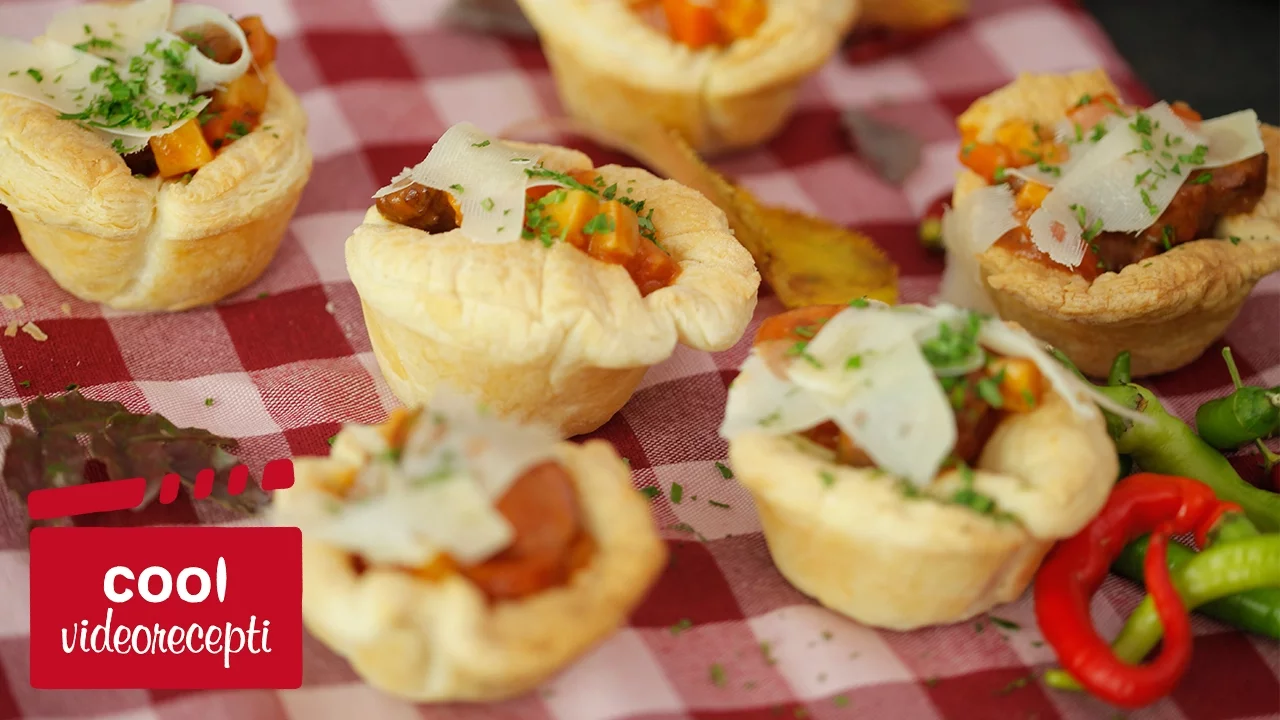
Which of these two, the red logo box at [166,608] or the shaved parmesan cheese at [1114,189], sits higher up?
the shaved parmesan cheese at [1114,189]

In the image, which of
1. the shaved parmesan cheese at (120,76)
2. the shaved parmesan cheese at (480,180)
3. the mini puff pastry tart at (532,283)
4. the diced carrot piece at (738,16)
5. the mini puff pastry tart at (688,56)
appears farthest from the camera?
the diced carrot piece at (738,16)

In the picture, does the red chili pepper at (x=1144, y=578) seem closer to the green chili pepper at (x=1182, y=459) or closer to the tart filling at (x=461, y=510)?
the green chili pepper at (x=1182, y=459)

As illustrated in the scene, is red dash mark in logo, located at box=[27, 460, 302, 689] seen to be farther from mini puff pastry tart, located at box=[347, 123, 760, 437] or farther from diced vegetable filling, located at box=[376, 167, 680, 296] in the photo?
diced vegetable filling, located at box=[376, 167, 680, 296]

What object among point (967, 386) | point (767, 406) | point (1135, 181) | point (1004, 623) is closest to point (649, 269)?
point (767, 406)

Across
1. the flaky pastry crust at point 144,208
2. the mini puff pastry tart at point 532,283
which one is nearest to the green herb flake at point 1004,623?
the mini puff pastry tart at point 532,283

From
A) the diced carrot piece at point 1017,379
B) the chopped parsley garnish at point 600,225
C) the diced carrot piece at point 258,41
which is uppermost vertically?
the diced carrot piece at point 1017,379

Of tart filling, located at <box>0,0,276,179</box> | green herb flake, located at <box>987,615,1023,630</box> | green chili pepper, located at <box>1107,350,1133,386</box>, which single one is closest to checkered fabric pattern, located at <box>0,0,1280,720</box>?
green herb flake, located at <box>987,615,1023,630</box>
